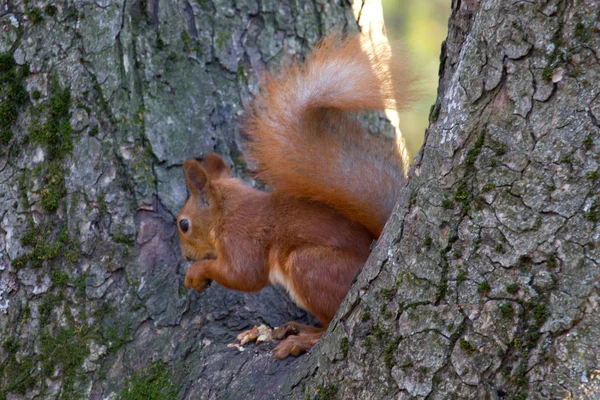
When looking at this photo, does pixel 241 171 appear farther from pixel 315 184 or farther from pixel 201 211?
pixel 315 184

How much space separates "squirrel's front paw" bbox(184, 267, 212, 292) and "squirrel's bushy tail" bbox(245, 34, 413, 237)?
15.9 inches

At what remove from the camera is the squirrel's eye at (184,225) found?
7.94ft

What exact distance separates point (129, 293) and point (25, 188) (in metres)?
0.50

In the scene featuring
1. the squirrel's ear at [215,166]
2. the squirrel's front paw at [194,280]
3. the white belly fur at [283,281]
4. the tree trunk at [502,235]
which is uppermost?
the tree trunk at [502,235]

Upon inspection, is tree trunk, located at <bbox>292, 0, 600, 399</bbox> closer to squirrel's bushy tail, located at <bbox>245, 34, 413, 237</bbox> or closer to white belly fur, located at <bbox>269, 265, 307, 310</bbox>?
squirrel's bushy tail, located at <bbox>245, 34, 413, 237</bbox>

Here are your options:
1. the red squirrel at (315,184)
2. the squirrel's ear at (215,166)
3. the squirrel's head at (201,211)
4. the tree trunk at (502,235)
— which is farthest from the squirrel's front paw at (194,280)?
the tree trunk at (502,235)

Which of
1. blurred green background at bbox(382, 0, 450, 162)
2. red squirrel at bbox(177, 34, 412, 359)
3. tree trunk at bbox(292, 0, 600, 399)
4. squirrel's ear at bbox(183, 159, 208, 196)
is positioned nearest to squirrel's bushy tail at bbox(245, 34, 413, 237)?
red squirrel at bbox(177, 34, 412, 359)

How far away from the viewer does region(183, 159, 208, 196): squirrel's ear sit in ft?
7.63

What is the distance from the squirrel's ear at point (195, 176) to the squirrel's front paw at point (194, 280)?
1.09ft

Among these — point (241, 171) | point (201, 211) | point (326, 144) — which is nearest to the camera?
point (326, 144)

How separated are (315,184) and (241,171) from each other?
2.13 feet

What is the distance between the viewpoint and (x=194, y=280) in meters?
2.24

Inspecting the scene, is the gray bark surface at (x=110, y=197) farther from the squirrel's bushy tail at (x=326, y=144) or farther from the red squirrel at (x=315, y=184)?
the squirrel's bushy tail at (x=326, y=144)

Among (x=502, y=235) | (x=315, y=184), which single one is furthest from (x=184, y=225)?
(x=502, y=235)
